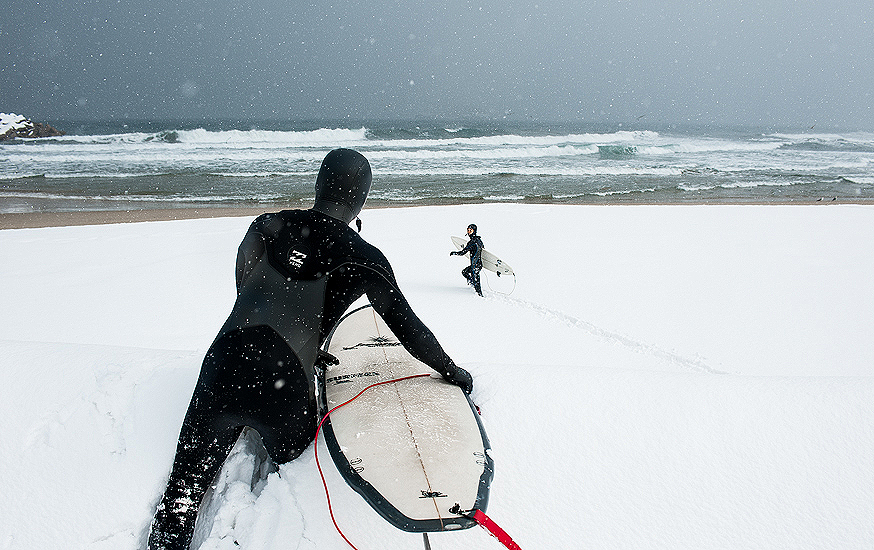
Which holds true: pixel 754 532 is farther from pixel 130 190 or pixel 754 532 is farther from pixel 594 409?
pixel 130 190

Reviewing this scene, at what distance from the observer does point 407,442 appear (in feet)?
5.53

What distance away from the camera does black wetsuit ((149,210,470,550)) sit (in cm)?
156

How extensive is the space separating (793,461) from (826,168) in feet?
104

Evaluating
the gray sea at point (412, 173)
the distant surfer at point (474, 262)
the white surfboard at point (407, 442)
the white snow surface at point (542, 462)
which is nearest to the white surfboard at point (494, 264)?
the distant surfer at point (474, 262)

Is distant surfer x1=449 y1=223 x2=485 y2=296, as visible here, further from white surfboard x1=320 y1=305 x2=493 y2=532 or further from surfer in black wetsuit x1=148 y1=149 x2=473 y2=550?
surfer in black wetsuit x1=148 y1=149 x2=473 y2=550

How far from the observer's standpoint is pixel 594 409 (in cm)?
194

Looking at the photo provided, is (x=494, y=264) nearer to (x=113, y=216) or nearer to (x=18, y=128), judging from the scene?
(x=113, y=216)

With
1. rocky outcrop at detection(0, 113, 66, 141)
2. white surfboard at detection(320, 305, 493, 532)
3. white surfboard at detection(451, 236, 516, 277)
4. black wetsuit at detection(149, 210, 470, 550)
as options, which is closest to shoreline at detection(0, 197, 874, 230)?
white surfboard at detection(451, 236, 516, 277)

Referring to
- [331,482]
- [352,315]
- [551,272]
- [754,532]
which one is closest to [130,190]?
[551,272]

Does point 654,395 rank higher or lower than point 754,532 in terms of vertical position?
higher

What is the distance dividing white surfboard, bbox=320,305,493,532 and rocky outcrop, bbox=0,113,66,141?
157 feet

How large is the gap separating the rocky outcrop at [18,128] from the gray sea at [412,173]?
38.4ft

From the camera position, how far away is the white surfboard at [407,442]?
1417 millimetres

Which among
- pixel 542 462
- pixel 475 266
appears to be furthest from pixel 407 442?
pixel 475 266
